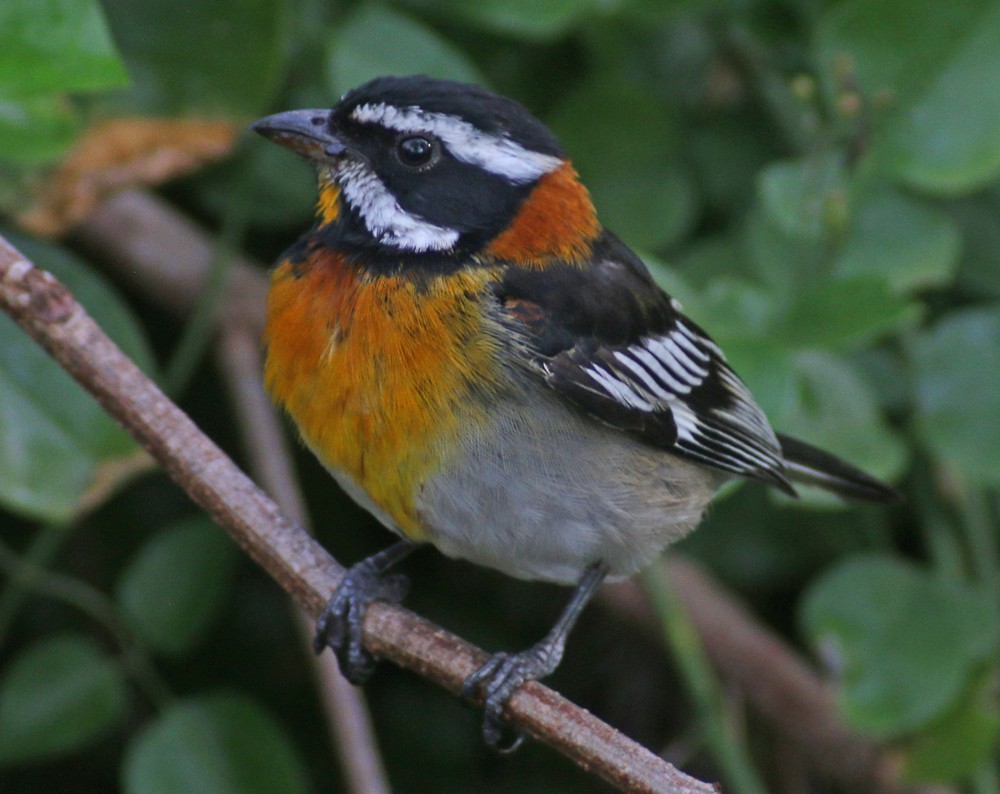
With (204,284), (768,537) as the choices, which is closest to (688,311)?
(768,537)

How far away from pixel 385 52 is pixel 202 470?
143 cm

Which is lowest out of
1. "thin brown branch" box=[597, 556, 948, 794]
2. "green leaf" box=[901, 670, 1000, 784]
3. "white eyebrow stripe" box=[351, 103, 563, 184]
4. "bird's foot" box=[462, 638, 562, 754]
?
"thin brown branch" box=[597, 556, 948, 794]

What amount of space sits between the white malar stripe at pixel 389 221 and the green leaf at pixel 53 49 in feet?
1.77

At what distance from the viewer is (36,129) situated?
2.96 m

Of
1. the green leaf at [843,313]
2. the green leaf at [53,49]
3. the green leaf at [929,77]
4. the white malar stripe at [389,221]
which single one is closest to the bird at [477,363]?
the white malar stripe at [389,221]

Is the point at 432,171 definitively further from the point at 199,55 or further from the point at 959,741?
the point at 959,741

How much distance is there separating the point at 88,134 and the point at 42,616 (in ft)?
4.63

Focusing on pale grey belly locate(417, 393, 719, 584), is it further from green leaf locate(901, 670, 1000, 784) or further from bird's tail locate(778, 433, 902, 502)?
green leaf locate(901, 670, 1000, 784)

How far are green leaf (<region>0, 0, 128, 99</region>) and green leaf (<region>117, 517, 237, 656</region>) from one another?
1.35 m

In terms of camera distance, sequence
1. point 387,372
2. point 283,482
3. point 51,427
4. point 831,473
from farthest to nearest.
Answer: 1. point 283,482
2. point 831,473
3. point 51,427
4. point 387,372

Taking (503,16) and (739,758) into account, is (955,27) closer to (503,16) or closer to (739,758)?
(503,16)

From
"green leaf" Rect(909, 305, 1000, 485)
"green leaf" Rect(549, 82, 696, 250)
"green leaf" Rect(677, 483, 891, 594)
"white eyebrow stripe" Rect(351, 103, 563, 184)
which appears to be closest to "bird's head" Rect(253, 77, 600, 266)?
"white eyebrow stripe" Rect(351, 103, 563, 184)

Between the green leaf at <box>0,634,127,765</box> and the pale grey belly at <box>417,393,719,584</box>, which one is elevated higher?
the pale grey belly at <box>417,393,719,584</box>

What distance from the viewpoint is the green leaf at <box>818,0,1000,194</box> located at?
10.9 feet
